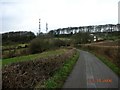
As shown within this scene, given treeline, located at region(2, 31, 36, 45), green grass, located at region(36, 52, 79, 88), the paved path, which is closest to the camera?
green grass, located at region(36, 52, 79, 88)

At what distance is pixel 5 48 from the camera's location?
68375 mm

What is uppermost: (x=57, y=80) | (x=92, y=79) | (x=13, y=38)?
(x=13, y=38)

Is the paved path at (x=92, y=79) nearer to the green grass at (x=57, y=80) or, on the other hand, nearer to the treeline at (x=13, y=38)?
the green grass at (x=57, y=80)

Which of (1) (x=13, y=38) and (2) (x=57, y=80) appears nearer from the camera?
(2) (x=57, y=80)

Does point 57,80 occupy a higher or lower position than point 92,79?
higher

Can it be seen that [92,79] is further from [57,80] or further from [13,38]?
[13,38]

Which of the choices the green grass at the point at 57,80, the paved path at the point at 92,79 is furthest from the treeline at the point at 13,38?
the green grass at the point at 57,80

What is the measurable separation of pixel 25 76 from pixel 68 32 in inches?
6471

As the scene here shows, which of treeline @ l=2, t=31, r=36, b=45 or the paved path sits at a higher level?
treeline @ l=2, t=31, r=36, b=45

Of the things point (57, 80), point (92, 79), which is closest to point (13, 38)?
point (92, 79)

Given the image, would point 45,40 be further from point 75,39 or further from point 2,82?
point 2,82

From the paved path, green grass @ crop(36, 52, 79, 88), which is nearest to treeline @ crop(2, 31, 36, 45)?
the paved path

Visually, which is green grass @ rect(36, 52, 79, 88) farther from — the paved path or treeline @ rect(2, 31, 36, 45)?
treeline @ rect(2, 31, 36, 45)

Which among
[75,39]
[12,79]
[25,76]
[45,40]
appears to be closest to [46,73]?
[25,76]
